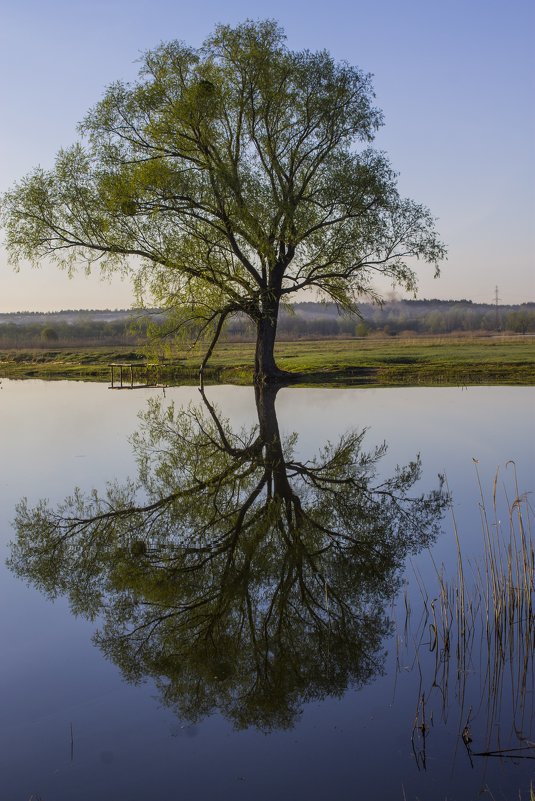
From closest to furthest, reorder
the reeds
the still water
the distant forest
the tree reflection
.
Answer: the still water → the reeds → the tree reflection → the distant forest

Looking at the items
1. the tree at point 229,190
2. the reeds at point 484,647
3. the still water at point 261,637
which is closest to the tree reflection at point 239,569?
the still water at point 261,637

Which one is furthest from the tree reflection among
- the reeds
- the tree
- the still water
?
the tree

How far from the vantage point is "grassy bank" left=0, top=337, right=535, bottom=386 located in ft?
135

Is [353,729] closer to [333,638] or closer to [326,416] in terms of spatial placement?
[333,638]

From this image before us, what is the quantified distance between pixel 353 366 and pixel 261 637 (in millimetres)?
38551

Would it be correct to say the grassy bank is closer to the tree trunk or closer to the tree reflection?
the tree trunk

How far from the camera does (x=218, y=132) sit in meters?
34.8

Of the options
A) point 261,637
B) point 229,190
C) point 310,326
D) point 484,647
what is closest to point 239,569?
point 261,637

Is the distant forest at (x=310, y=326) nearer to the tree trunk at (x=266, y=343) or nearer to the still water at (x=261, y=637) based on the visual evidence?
the tree trunk at (x=266, y=343)

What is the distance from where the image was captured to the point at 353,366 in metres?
45.6

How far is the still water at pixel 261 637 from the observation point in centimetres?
562

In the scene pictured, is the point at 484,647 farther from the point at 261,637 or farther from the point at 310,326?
the point at 310,326

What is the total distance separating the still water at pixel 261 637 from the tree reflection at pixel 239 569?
1.3 inches

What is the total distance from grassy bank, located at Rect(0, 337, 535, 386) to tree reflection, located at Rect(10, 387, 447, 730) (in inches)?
943
